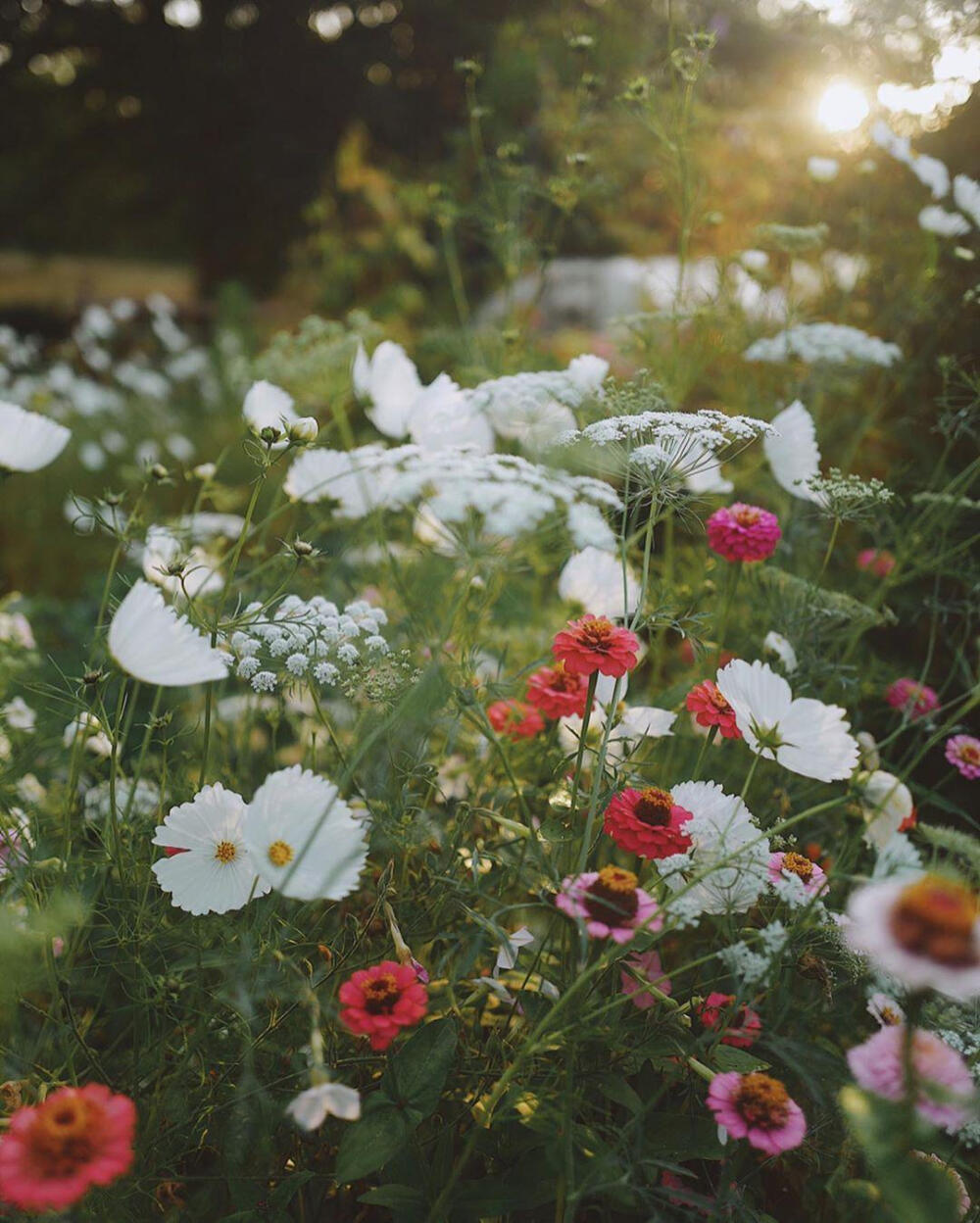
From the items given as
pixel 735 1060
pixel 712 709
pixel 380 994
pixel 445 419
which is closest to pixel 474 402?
pixel 445 419

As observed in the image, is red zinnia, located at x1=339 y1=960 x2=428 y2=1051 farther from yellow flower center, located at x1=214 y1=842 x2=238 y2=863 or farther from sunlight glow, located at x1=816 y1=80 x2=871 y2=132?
sunlight glow, located at x1=816 y1=80 x2=871 y2=132

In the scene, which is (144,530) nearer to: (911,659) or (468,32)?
(911,659)

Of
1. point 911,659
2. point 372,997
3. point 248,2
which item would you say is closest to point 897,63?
point 911,659

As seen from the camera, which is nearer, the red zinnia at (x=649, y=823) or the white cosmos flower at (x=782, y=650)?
the red zinnia at (x=649, y=823)

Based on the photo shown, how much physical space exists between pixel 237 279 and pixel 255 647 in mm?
7552

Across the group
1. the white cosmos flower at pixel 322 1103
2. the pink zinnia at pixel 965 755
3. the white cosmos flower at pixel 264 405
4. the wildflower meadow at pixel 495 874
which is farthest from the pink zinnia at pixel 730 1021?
the white cosmos flower at pixel 264 405

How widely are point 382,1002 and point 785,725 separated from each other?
55 cm

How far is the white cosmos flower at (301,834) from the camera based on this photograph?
869 mm

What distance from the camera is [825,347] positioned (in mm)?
1801

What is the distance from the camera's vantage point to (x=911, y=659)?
2041 millimetres

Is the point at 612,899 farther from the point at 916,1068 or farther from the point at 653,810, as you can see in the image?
the point at 916,1068

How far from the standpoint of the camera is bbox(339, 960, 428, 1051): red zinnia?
85 centimetres

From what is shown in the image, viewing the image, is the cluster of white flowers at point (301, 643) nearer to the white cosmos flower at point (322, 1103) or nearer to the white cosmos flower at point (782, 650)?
the white cosmos flower at point (322, 1103)

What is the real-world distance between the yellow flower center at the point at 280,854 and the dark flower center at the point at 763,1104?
49cm
